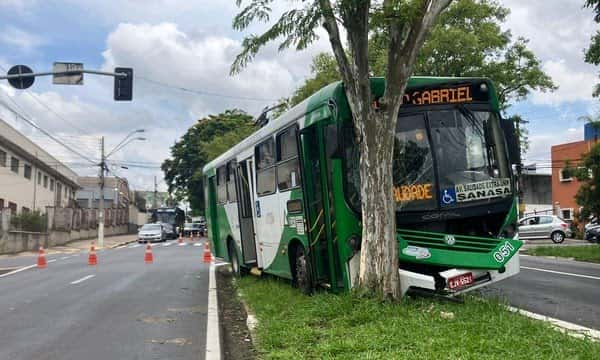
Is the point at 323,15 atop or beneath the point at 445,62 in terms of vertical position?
beneath

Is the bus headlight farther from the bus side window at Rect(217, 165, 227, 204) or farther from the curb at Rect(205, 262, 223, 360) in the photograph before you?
the bus side window at Rect(217, 165, 227, 204)

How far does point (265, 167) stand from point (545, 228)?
2362cm

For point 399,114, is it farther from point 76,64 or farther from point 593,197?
point 593,197

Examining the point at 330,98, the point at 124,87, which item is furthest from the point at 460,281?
the point at 124,87

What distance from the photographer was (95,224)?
5294 centimetres

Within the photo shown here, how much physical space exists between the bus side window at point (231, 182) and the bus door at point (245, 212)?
1.28 feet

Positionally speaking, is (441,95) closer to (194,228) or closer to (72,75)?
(72,75)

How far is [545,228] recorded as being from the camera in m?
30.3

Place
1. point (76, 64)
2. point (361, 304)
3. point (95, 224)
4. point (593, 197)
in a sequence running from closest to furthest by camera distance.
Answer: point (361, 304), point (76, 64), point (593, 197), point (95, 224)

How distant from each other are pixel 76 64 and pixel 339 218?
38.0 ft

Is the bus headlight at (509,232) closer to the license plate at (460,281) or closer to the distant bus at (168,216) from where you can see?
the license plate at (460,281)

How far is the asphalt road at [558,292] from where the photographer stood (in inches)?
320

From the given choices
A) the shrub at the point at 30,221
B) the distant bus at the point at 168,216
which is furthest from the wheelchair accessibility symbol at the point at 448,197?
the distant bus at the point at 168,216

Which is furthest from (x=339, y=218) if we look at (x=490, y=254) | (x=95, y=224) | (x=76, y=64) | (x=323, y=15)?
(x=95, y=224)
